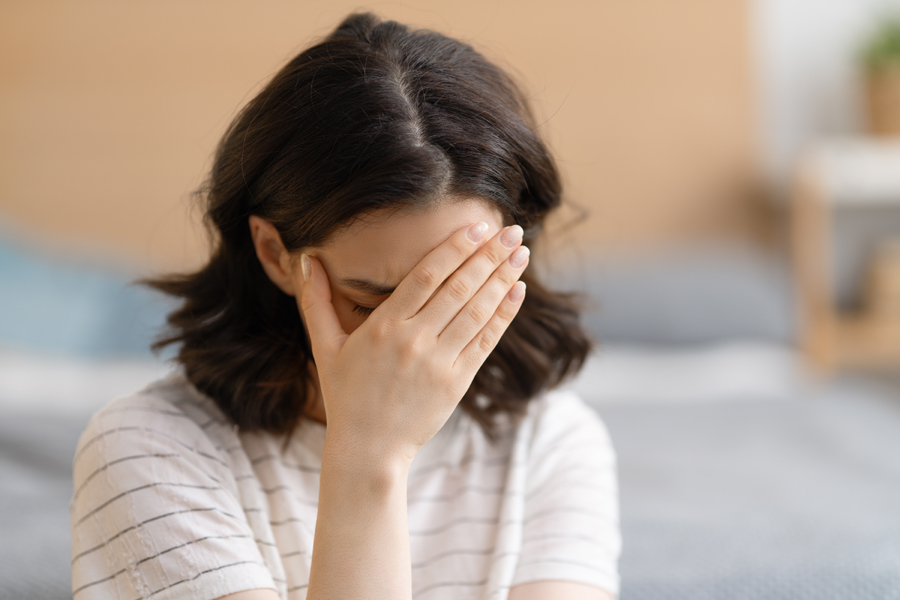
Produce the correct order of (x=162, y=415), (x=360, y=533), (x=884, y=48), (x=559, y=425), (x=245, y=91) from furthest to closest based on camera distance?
(x=245, y=91) < (x=884, y=48) < (x=559, y=425) < (x=162, y=415) < (x=360, y=533)

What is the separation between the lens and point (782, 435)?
5.23 feet

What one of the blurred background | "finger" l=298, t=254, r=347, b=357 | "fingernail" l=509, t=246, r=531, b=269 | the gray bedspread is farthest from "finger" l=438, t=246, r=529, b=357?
the blurred background

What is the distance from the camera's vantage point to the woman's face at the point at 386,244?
2.27 ft

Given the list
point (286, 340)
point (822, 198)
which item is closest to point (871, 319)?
point (822, 198)

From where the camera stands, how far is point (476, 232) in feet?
2.29

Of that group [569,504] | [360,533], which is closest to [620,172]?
[569,504]

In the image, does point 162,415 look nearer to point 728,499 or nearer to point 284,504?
point 284,504

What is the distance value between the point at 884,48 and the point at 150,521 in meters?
2.43

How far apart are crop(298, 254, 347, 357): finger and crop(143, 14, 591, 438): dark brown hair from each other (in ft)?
0.11

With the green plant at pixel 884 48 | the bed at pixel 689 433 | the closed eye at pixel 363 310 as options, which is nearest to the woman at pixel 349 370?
the closed eye at pixel 363 310

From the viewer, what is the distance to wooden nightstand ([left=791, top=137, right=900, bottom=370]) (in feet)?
7.14

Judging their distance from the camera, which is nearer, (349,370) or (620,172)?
(349,370)

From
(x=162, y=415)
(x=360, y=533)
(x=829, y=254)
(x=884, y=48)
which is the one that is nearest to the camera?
(x=360, y=533)

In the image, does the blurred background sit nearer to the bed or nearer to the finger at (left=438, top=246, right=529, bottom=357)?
the bed
